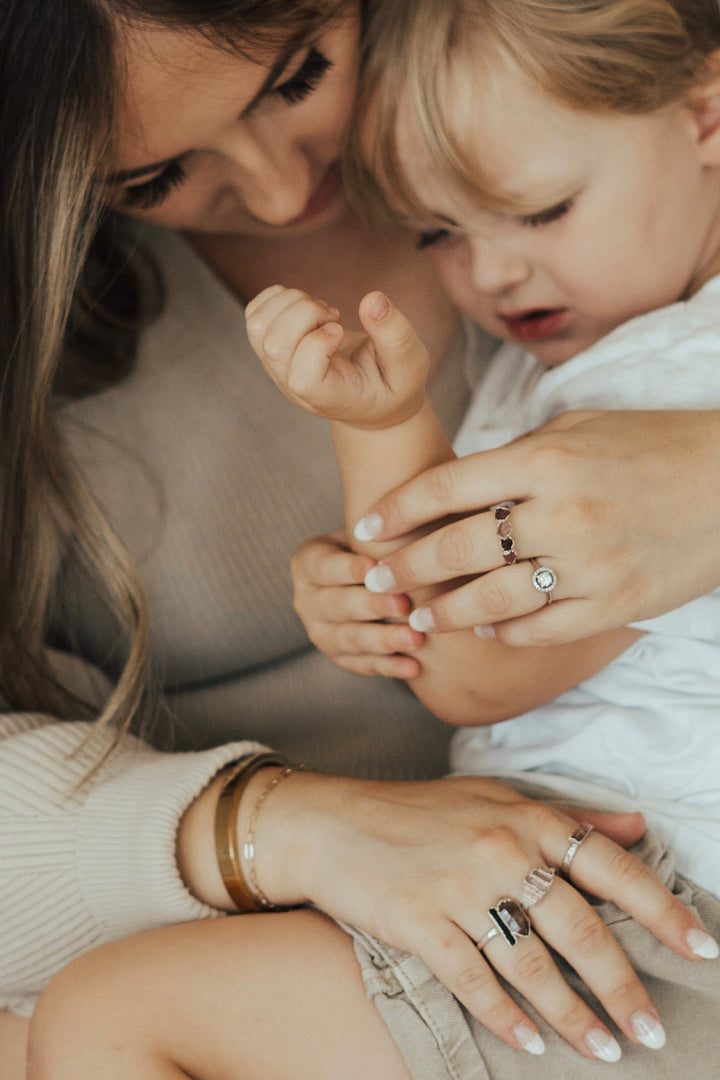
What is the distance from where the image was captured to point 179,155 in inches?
33.0

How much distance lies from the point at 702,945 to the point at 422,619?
34 cm

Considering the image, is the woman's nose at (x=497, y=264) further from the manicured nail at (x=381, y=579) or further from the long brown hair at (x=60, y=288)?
the manicured nail at (x=381, y=579)

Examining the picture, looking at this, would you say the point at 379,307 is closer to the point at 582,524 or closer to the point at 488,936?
the point at 582,524

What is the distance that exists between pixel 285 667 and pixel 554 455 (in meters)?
0.58

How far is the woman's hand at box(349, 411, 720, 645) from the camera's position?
0.69m

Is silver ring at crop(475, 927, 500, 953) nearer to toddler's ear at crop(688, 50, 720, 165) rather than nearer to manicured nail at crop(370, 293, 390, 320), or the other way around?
manicured nail at crop(370, 293, 390, 320)

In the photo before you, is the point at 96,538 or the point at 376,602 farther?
the point at 96,538

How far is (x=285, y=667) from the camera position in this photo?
1172 mm

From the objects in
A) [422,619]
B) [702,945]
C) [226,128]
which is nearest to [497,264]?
[226,128]

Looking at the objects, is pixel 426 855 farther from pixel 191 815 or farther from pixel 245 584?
pixel 245 584

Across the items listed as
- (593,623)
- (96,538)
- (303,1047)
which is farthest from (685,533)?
(96,538)

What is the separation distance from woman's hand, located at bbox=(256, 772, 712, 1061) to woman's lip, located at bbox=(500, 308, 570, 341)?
0.54m

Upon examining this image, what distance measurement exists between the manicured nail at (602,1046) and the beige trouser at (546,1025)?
0.05 ft

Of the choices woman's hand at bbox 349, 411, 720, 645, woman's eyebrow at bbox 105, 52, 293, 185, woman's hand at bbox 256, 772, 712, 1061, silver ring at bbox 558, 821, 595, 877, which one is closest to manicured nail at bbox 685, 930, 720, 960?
woman's hand at bbox 256, 772, 712, 1061
